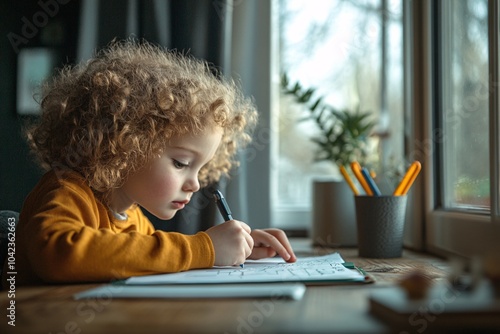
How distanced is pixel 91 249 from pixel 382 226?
61cm

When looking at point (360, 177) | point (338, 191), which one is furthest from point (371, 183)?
point (338, 191)

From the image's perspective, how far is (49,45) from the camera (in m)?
1.52

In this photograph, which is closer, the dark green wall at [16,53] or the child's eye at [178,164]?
the child's eye at [178,164]

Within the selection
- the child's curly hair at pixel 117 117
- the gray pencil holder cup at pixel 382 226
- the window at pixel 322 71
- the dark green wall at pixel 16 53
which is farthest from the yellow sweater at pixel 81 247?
the window at pixel 322 71

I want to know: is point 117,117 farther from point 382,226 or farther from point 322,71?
point 322,71

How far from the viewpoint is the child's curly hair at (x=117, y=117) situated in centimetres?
103

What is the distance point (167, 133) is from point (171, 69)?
0.48 ft

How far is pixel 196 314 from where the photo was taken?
0.57m

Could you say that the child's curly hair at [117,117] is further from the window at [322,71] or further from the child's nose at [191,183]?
the window at [322,71]

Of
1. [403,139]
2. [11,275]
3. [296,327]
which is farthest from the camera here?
[403,139]

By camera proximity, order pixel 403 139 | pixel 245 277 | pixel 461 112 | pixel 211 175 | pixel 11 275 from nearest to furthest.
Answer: pixel 245 277
pixel 11 275
pixel 461 112
pixel 211 175
pixel 403 139

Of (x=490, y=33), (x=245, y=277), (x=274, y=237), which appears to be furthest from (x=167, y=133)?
(x=490, y=33)

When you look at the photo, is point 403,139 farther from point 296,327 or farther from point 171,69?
point 296,327

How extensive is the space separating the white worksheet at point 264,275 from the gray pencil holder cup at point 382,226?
9.9 inches
